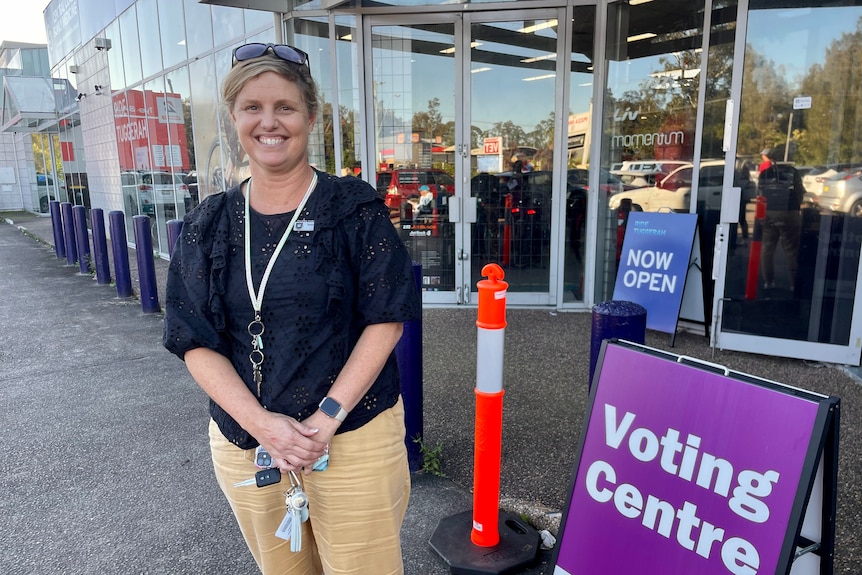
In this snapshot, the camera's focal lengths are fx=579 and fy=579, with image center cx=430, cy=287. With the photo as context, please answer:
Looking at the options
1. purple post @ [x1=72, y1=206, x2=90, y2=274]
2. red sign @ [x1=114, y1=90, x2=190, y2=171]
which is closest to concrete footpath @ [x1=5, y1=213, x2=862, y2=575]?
purple post @ [x1=72, y1=206, x2=90, y2=274]

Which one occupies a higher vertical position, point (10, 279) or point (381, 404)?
point (381, 404)

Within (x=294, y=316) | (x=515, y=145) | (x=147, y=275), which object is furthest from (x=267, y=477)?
(x=147, y=275)

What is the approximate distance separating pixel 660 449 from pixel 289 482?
1.17m

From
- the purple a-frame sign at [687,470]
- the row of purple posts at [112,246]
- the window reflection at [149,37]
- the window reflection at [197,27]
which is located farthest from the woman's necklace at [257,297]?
the window reflection at [149,37]

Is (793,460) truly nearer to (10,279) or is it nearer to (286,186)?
(286,186)

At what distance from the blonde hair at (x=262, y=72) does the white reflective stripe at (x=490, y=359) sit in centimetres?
108

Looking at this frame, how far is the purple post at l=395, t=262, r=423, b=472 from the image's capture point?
2988 mm

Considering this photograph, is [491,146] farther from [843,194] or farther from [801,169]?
[843,194]

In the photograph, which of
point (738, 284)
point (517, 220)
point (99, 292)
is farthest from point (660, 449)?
point (99, 292)

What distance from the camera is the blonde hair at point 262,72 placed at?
5.07 ft

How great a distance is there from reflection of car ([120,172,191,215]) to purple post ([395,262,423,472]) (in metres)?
8.55

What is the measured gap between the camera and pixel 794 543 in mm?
1537

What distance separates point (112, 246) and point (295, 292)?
7.06 metres

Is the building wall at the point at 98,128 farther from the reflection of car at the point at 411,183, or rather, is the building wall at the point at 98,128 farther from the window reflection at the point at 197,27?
the reflection of car at the point at 411,183
